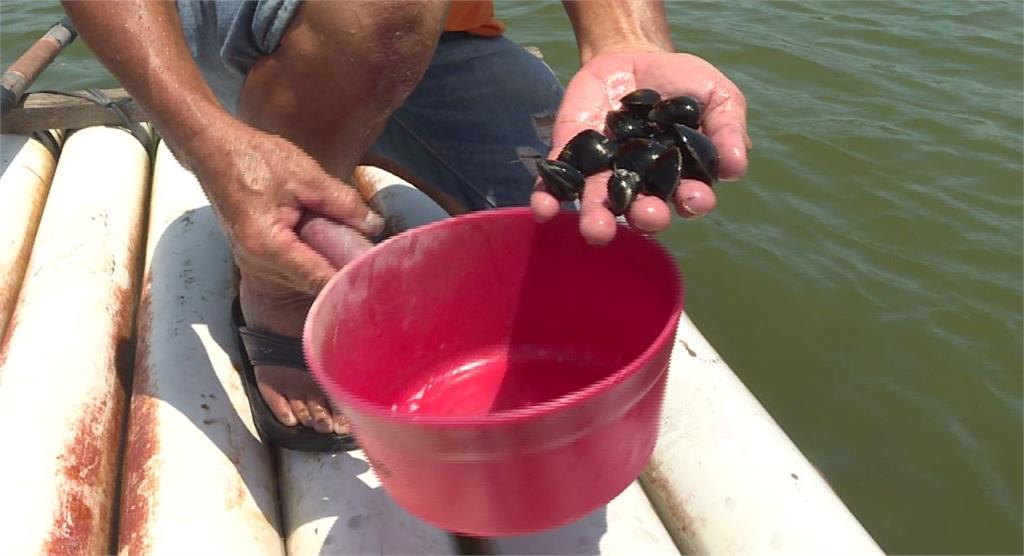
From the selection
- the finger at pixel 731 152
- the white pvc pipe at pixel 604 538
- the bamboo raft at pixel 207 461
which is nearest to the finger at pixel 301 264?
the bamboo raft at pixel 207 461

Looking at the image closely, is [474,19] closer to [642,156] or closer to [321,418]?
[642,156]

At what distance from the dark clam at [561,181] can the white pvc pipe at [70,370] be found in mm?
1065

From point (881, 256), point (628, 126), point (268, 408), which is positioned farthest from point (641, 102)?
point (881, 256)

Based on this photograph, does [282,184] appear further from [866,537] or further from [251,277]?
[866,537]

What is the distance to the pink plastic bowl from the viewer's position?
3.77 ft

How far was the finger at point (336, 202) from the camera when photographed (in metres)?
1.37

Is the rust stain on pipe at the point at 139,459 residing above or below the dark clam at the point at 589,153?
below

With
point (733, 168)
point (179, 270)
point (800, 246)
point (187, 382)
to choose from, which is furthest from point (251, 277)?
point (800, 246)

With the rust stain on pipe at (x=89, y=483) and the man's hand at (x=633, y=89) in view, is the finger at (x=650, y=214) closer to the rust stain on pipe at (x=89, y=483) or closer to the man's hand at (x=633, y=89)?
the man's hand at (x=633, y=89)

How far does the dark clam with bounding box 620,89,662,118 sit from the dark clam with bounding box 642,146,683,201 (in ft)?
0.56

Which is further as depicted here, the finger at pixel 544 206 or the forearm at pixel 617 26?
the forearm at pixel 617 26

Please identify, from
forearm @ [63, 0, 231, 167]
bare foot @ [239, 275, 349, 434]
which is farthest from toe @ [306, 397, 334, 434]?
forearm @ [63, 0, 231, 167]

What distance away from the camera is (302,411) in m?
1.76

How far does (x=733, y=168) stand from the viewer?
4.85 ft
